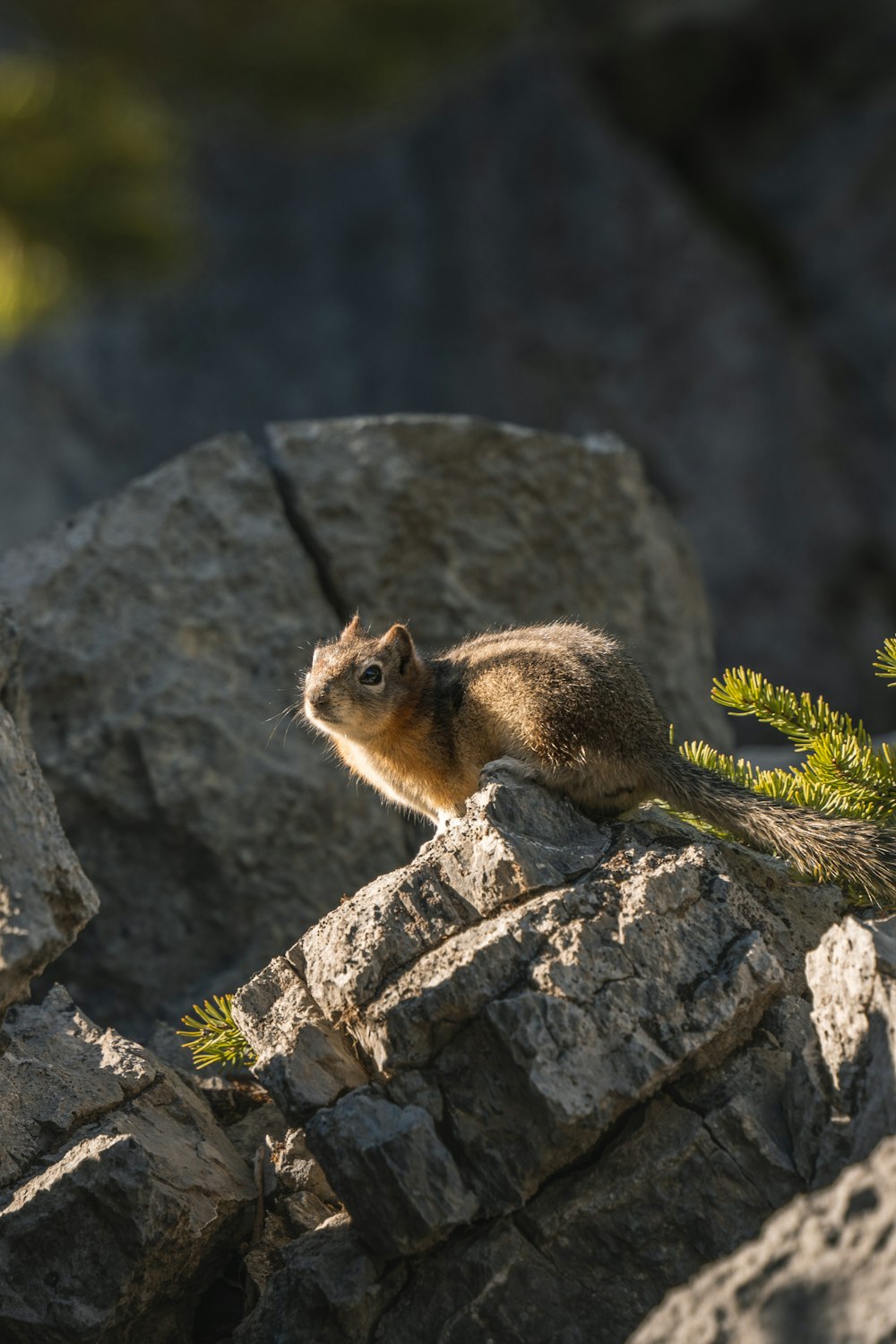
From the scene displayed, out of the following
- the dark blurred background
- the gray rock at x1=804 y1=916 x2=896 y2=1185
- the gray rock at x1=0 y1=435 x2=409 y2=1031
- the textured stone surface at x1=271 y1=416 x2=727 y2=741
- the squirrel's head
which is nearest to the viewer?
the gray rock at x1=804 y1=916 x2=896 y2=1185

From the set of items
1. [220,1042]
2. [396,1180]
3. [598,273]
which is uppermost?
[598,273]

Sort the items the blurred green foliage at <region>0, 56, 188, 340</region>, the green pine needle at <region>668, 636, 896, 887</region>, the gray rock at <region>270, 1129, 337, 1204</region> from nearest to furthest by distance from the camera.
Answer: the gray rock at <region>270, 1129, 337, 1204</region>, the green pine needle at <region>668, 636, 896, 887</region>, the blurred green foliage at <region>0, 56, 188, 340</region>

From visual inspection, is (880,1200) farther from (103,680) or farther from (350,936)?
(103,680)

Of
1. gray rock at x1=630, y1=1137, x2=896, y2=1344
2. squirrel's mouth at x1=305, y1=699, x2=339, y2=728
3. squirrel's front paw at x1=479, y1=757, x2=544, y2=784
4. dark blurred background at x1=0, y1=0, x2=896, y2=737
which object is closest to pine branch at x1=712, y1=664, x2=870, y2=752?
squirrel's front paw at x1=479, y1=757, x2=544, y2=784

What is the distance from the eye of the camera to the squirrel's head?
662cm

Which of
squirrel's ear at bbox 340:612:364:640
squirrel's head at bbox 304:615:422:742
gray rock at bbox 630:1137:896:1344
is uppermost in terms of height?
squirrel's ear at bbox 340:612:364:640

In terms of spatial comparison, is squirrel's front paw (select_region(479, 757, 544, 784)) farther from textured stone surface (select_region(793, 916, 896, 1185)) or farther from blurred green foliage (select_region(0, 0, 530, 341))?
blurred green foliage (select_region(0, 0, 530, 341))

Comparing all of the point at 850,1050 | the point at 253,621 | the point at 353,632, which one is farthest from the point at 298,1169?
the point at 253,621

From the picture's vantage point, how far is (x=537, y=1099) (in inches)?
170

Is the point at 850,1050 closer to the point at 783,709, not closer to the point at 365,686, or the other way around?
the point at 783,709

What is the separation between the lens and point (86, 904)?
14.7ft

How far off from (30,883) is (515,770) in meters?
2.21

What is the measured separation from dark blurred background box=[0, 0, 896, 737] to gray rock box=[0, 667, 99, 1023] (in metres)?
12.6

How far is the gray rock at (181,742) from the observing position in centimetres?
814
